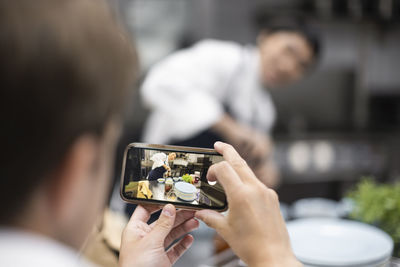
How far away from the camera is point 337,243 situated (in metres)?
0.63

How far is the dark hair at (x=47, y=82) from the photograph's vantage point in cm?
25

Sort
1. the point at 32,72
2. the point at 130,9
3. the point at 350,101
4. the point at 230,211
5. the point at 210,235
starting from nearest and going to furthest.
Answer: the point at 32,72, the point at 230,211, the point at 210,235, the point at 130,9, the point at 350,101

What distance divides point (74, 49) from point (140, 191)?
0.22m

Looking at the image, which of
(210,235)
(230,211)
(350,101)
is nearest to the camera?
(230,211)

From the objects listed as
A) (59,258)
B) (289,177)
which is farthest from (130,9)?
(59,258)

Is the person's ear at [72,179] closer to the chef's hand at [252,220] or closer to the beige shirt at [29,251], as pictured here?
the beige shirt at [29,251]

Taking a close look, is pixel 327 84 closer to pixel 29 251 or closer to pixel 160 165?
pixel 160 165

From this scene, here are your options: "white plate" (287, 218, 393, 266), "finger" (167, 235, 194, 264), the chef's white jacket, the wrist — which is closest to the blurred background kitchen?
the chef's white jacket

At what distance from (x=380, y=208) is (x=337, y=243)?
15cm

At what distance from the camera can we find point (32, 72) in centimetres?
25

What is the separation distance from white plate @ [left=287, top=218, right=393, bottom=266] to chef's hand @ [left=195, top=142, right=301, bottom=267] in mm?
174

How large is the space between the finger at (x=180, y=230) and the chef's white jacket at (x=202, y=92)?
1.87 ft

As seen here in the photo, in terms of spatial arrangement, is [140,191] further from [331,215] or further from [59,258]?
[331,215]

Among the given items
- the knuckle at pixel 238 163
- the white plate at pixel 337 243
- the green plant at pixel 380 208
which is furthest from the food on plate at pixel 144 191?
the green plant at pixel 380 208
